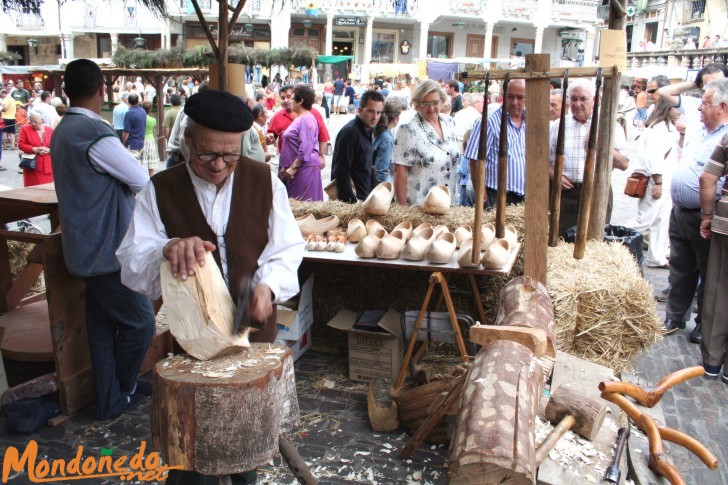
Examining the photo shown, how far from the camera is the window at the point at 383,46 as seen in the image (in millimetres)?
42406

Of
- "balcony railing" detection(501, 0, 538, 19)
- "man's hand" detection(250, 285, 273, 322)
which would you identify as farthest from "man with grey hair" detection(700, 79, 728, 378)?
"balcony railing" detection(501, 0, 538, 19)

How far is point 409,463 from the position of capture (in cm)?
317

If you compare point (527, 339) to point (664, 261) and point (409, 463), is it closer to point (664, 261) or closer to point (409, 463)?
point (409, 463)

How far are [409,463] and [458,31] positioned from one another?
143 feet

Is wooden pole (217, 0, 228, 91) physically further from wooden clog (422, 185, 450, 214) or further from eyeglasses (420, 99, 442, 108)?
wooden clog (422, 185, 450, 214)

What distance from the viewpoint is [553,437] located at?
7.97 feet

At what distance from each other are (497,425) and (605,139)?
9.32 feet

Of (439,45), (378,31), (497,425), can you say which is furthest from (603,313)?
(439,45)

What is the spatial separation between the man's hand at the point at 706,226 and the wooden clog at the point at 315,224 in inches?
106

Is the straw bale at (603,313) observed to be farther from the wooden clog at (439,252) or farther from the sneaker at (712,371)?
the sneaker at (712,371)

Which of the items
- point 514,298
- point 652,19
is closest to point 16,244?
point 514,298

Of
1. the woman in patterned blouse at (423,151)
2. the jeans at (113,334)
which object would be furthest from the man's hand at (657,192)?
the jeans at (113,334)

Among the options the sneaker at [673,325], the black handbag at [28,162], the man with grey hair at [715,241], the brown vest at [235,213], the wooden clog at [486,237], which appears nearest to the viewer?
the brown vest at [235,213]

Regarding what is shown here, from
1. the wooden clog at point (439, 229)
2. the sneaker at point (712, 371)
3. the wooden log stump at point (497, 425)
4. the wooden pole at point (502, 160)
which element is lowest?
the sneaker at point (712, 371)
